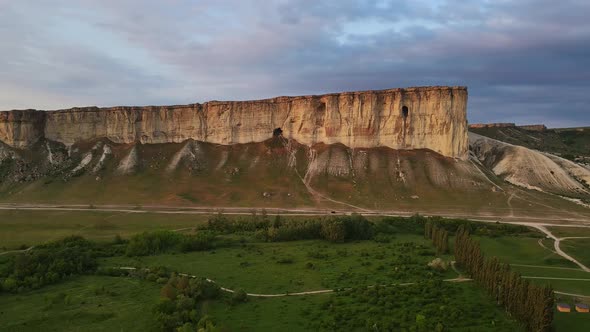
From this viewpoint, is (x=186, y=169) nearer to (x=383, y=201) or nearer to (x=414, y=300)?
(x=383, y=201)

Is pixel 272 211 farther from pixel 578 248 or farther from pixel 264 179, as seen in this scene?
pixel 578 248

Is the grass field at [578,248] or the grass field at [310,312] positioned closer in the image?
the grass field at [310,312]

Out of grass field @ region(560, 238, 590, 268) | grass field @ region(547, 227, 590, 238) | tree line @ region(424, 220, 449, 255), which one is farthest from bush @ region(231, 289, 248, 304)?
grass field @ region(547, 227, 590, 238)

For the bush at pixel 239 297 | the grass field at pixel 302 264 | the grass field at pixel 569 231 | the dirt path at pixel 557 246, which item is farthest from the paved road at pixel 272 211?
the bush at pixel 239 297

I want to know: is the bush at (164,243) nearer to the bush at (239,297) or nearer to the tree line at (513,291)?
the bush at (239,297)

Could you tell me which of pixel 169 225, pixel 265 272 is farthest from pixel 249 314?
pixel 169 225

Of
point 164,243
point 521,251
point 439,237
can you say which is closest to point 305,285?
point 439,237
